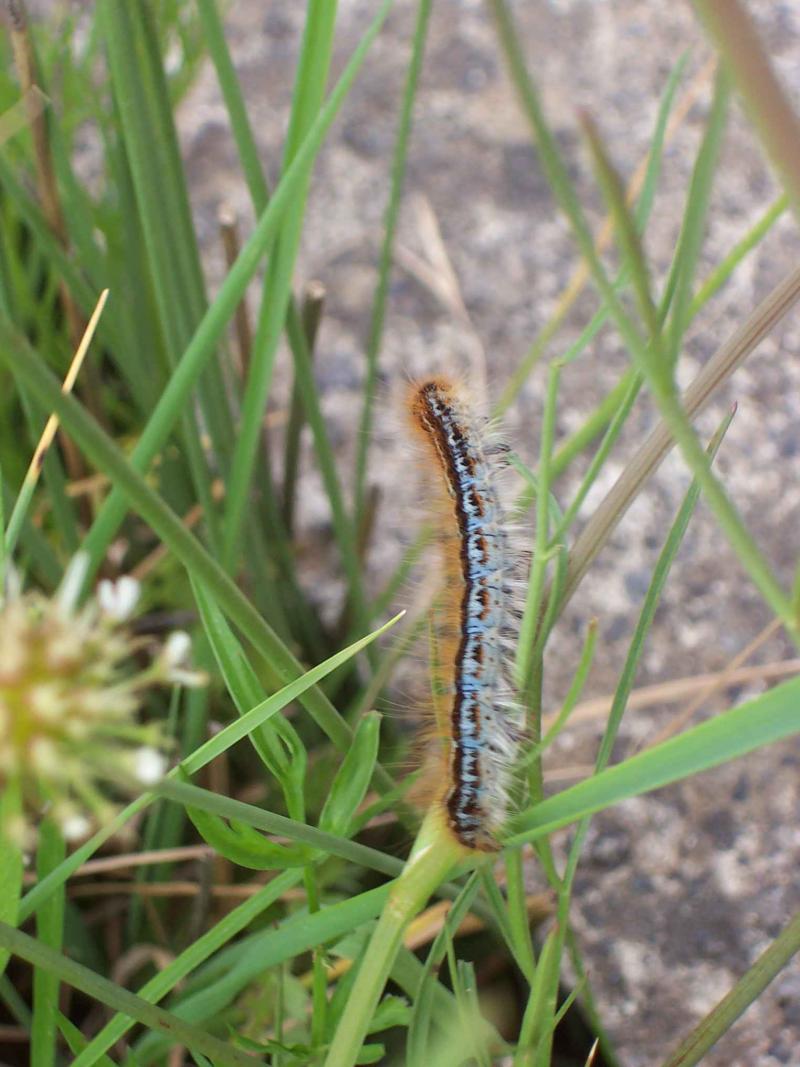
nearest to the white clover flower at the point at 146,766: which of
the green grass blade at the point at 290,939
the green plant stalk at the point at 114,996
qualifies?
the green plant stalk at the point at 114,996

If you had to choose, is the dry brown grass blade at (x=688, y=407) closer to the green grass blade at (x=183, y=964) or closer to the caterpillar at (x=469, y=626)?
the caterpillar at (x=469, y=626)

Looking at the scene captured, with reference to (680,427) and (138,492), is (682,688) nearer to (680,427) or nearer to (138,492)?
(680,427)

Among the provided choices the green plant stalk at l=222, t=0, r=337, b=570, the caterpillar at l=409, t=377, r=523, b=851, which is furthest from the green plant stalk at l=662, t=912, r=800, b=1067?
the green plant stalk at l=222, t=0, r=337, b=570

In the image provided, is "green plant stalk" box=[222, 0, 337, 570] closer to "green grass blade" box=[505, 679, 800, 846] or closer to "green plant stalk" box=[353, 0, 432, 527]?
"green plant stalk" box=[353, 0, 432, 527]

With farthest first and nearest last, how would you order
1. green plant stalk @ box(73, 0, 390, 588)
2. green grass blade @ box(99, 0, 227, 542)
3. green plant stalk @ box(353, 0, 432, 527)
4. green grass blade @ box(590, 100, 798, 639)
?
green plant stalk @ box(353, 0, 432, 527) < green grass blade @ box(99, 0, 227, 542) < green plant stalk @ box(73, 0, 390, 588) < green grass blade @ box(590, 100, 798, 639)

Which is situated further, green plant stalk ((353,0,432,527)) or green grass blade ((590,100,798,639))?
green plant stalk ((353,0,432,527))

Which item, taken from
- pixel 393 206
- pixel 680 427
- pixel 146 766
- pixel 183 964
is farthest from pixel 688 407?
pixel 393 206
